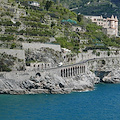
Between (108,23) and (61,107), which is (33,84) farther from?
(108,23)

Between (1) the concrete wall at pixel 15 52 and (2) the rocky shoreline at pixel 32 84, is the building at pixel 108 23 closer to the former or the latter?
(1) the concrete wall at pixel 15 52

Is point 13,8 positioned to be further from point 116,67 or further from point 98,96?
point 98,96

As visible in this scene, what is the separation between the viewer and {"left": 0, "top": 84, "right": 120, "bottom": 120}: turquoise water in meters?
52.2

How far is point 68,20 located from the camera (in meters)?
106

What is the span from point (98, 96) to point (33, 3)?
50.6 m

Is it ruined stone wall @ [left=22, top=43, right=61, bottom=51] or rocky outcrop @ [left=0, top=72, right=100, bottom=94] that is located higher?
ruined stone wall @ [left=22, top=43, right=61, bottom=51]

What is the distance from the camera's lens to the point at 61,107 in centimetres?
5675

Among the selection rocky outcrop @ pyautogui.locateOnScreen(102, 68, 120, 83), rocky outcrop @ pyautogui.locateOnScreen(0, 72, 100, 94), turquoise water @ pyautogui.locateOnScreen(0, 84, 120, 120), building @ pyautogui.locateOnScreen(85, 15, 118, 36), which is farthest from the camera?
building @ pyautogui.locateOnScreen(85, 15, 118, 36)

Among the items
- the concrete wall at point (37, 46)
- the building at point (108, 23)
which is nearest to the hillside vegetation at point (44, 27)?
the concrete wall at point (37, 46)

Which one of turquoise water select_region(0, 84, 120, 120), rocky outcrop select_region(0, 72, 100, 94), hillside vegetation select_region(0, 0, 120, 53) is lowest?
turquoise water select_region(0, 84, 120, 120)

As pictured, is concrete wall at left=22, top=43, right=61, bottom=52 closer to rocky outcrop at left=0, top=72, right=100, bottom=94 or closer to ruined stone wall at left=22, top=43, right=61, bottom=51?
ruined stone wall at left=22, top=43, right=61, bottom=51

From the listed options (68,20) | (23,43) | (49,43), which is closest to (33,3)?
(68,20)

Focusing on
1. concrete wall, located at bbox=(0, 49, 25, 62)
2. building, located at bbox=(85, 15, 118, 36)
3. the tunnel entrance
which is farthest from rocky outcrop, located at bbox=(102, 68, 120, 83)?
building, located at bbox=(85, 15, 118, 36)

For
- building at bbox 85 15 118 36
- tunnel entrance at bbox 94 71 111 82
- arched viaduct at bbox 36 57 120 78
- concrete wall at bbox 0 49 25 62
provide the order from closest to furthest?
arched viaduct at bbox 36 57 120 78 → concrete wall at bbox 0 49 25 62 → tunnel entrance at bbox 94 71 111 82 → building at bbox 85 15 118 36
